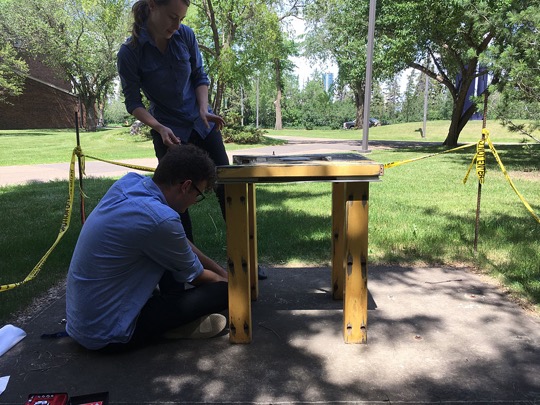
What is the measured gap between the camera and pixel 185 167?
2420 mm

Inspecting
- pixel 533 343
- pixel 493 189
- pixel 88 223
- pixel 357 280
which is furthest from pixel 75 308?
pixel 493 189

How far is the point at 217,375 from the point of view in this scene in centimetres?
241

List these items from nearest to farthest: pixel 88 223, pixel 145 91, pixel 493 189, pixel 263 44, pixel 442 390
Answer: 1. pixel 442 390
2. pixel 88 223
3. pixel 145 91
4. pixel 493 189
5. pixel 263 44

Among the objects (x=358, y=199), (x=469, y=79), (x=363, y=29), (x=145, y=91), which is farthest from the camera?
(x=363, y=29)

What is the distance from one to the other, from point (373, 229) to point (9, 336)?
3.81m

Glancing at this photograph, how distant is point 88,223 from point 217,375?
1.04 metres

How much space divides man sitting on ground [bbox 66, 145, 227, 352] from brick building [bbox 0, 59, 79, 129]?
44.1 metres

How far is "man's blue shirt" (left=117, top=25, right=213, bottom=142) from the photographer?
3.21 meters

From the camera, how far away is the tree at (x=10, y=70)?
113 feet

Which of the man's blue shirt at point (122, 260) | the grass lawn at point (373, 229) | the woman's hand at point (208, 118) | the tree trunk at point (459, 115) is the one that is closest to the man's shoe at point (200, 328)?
the man's blue shirt at point (122, 260)

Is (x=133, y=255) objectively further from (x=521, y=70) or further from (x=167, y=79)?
(x=521, y=70)

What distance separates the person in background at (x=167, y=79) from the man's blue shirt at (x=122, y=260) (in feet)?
2.72

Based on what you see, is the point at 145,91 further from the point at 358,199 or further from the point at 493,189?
the point at 493,189

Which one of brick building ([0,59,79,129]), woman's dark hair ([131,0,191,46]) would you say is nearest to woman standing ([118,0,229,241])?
woman's dark hair ([131,0,191,46])
